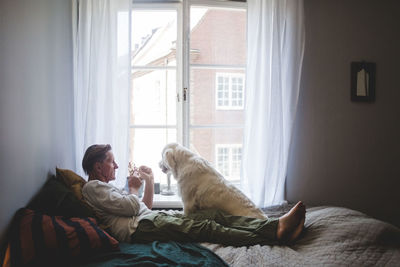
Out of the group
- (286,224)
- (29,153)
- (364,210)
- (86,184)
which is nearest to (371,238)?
(286,224)

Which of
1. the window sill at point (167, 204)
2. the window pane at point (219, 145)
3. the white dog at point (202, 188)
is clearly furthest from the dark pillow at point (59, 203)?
the window pane at point (219, 145)

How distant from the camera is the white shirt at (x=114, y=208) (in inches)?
72.5

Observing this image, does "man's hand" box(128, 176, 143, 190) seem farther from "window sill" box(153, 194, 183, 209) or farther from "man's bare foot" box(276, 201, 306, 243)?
"man's bare foot" box(276, 201, 306, 243)

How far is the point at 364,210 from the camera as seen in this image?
286 centimetres

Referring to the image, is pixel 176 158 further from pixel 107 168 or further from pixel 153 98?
pixel 153 98

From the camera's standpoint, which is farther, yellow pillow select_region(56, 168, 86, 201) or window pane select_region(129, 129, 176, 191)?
window pane select_region(129, 129, 176, 191)

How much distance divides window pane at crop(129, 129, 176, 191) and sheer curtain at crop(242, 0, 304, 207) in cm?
69

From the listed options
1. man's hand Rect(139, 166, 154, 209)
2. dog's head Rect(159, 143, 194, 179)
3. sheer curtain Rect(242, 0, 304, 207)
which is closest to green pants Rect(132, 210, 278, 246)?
man's hand Rect(139, 166, 154, 209)

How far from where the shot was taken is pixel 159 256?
5.23 feet

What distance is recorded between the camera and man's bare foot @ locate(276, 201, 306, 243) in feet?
5.81

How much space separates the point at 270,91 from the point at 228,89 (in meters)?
0.37

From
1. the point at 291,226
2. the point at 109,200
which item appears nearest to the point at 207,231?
the point at 291,226

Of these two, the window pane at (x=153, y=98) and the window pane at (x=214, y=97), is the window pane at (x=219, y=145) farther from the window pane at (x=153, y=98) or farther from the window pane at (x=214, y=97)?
the window pane at (x=153, y=98)

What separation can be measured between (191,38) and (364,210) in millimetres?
2108
